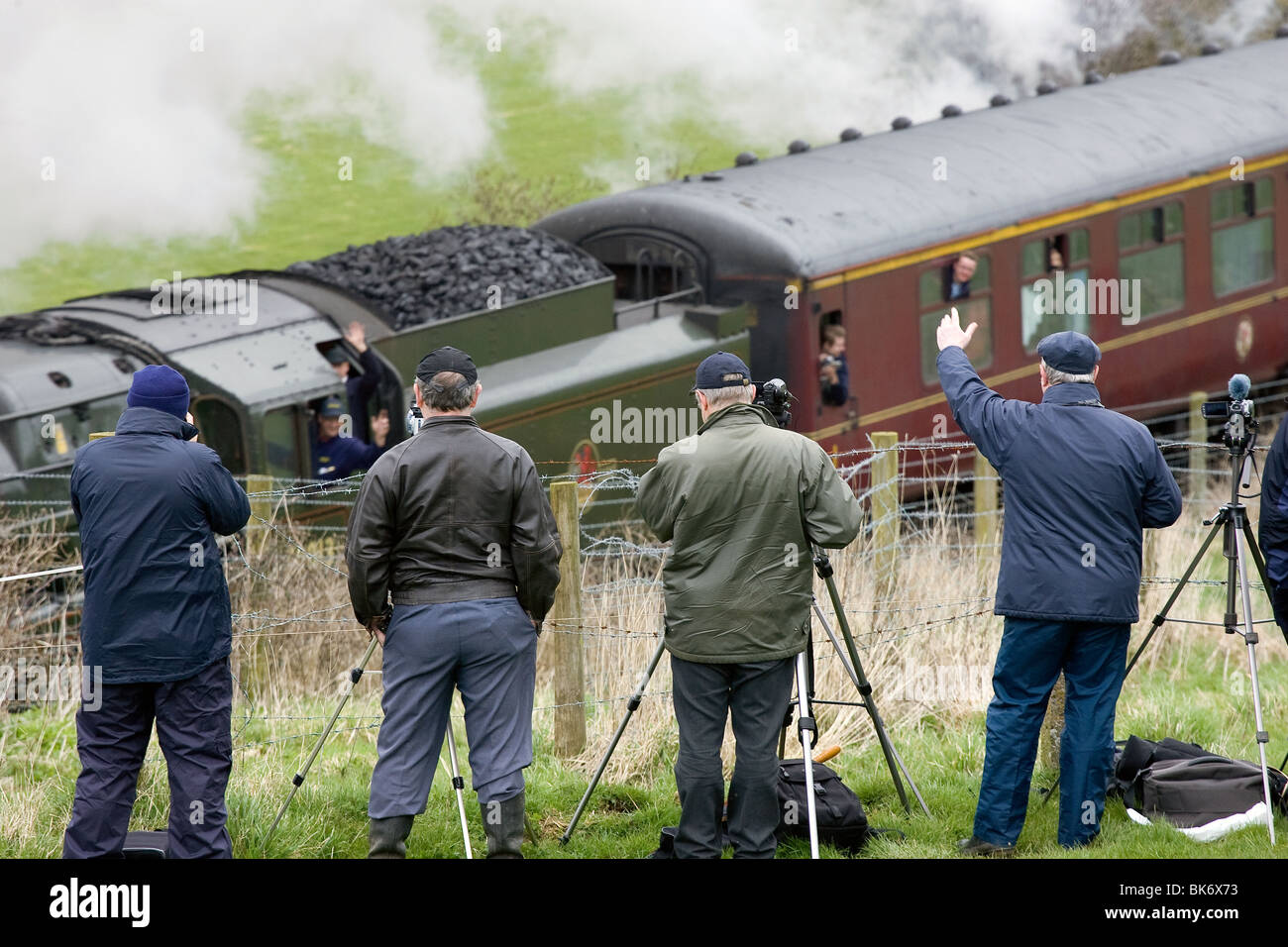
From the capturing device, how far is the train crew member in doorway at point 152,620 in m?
4.93

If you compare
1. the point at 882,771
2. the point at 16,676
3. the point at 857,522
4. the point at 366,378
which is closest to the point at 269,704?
the point at 16,676

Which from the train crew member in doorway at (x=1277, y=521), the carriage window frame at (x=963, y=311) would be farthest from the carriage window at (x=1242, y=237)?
the train crew member in doorway at (x=1277, y=521)

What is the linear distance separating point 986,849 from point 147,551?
296 cm

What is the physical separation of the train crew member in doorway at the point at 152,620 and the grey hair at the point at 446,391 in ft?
2.37

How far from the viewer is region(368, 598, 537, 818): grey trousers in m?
4.89

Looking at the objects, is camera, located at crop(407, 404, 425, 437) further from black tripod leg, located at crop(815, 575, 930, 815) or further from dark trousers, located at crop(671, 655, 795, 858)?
black tripod leg, located at crop(815, 575, 930, 815)

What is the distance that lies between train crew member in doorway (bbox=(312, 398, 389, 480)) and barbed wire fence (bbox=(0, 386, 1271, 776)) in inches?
6.5

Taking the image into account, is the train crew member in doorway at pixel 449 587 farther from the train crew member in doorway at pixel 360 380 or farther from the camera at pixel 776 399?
the train crew member in doorway at pixel 360 380

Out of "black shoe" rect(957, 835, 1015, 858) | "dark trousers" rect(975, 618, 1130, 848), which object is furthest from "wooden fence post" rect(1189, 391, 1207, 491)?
"black shoe" rect(957, 835, 1015, 858)

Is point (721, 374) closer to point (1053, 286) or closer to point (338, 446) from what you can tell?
point (338, 446)

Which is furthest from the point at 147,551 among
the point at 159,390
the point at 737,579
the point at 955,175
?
the point at 955,175

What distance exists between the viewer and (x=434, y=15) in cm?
2922

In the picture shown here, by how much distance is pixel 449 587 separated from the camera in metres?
4.90
